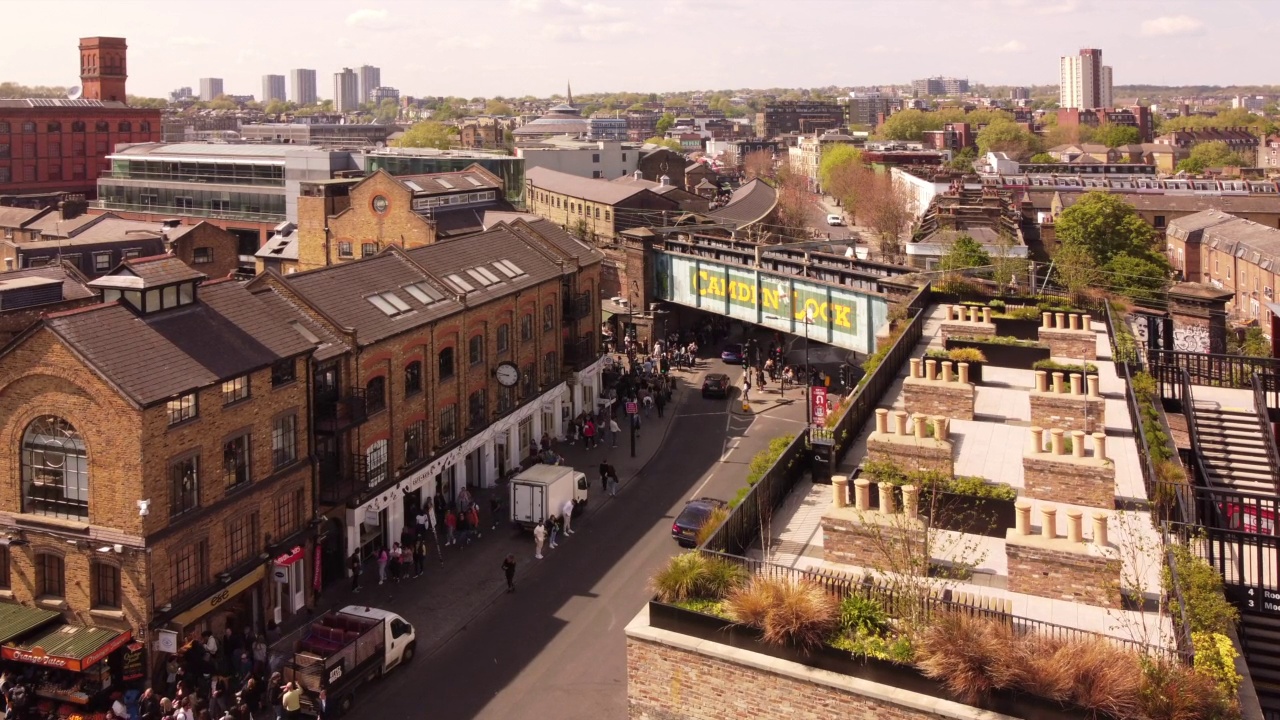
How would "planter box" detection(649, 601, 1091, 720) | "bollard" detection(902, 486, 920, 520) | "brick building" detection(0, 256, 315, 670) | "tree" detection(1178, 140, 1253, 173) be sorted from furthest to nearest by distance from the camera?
1. "tree" detection(1178, 140, 1253, 173)
2. "brick building" detection(0, 256, 315, 670)
3. "bollard" detection(902, 486, 920, 520)
4. "planter box" detection(649, 601, 1091, 720)

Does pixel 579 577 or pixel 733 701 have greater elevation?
pixel 733 701

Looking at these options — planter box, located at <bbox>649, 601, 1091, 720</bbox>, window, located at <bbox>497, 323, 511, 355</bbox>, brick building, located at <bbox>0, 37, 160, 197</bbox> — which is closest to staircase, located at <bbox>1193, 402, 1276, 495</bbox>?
planter box, located at <bbox>649, 601, 1091, 720</bbox>

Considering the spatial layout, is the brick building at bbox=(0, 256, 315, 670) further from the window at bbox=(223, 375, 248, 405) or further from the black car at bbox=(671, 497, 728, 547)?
the black car at bbox=(671, 497, 728, 547)

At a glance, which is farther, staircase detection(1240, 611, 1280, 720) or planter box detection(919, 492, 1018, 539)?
planter box detection(919, 492, 1018, 539)

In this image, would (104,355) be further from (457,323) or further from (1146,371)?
(1146,371)

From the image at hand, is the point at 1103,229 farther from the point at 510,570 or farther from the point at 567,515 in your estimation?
the point at 510,570

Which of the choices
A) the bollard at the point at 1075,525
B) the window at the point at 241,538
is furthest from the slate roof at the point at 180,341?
the bollard at the point at 1075,525

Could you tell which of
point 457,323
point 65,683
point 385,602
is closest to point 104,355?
point 65,683
